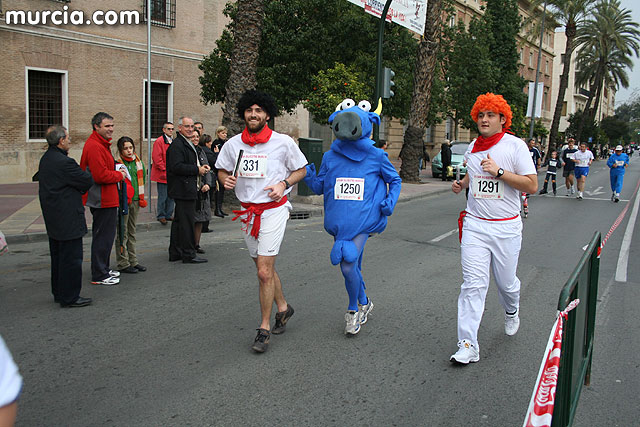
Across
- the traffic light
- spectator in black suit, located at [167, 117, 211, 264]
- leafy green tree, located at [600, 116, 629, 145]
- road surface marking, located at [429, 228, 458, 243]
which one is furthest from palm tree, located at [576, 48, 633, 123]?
spectator in black suit, located at [167, 117, 211, 264]

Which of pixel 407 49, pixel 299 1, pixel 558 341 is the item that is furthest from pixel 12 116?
pixel 558 341

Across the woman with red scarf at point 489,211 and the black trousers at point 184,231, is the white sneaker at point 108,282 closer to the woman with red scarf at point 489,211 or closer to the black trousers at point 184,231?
the black trousers at point 184,231

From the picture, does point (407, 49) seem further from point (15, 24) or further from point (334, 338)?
point (334, 338)

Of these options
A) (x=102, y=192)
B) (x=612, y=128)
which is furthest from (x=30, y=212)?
(x=612, y=128)

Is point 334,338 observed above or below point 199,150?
below

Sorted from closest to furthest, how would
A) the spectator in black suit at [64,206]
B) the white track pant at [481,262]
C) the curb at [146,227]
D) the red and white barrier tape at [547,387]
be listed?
the red and white barrier tape at [547,387] → the white track pant at [481,262] → the spectator in black suit at [64,206] → the curb at [146,227]

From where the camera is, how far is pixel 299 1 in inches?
744

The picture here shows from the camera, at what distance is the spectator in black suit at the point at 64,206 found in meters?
5.50

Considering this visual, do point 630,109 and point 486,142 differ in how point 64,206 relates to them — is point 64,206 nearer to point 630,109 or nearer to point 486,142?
point 486,142

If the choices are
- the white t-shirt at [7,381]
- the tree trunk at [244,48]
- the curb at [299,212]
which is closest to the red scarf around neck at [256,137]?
the white t-shirt at [7,381]

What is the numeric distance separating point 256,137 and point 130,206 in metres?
3.19

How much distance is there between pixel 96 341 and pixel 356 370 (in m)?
2.16

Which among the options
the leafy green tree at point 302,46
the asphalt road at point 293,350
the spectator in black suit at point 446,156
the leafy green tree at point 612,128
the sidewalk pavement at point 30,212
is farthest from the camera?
the leafy green tree at point 612,128

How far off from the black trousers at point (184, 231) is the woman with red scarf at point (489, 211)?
4.24 m
